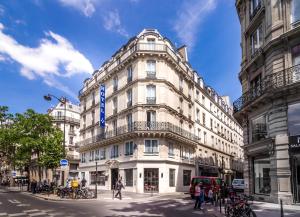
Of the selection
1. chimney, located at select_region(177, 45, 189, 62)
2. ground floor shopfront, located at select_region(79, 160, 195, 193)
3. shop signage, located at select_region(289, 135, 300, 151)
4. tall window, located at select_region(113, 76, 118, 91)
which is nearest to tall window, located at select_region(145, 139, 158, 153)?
ground floor shopfront, located at select_region(79, 160, 195, 193)

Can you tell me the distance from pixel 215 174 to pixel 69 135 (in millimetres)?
31363

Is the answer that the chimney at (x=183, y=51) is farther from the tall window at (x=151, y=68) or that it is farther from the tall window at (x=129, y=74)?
the tall window at (x=129, y=74)

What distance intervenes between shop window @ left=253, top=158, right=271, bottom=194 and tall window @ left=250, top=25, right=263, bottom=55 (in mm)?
7715

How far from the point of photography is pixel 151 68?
35.4 m

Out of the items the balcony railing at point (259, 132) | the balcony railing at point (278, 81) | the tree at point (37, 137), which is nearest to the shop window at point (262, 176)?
the balcony railing at point (259, 132)

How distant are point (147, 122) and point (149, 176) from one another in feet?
18.2

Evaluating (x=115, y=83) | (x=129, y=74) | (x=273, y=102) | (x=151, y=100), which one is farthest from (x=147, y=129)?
(x=273, y=102)

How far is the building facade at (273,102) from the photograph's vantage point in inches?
697

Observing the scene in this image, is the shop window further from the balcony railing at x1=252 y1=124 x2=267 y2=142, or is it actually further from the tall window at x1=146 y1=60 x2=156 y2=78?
the tall window at x1=146 y1=60 x2=156 y2=78

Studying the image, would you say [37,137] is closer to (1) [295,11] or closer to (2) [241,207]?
(1) [295,11]

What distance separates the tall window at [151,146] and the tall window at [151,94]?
4.17 meters

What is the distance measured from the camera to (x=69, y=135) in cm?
6594

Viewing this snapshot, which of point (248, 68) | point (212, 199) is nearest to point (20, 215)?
point (212, 199)

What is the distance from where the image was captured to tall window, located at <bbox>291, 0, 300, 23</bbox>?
18.6 meters
